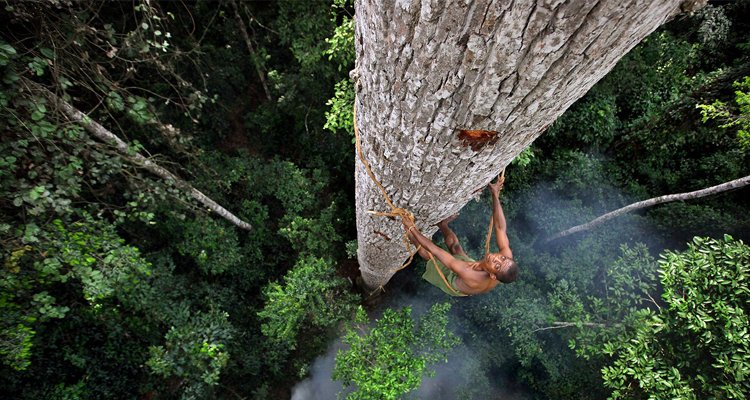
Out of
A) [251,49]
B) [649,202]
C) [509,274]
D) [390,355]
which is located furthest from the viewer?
[251,49]

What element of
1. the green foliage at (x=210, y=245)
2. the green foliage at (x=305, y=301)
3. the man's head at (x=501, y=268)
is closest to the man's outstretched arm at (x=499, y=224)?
the man's head at (x=501, y=268)

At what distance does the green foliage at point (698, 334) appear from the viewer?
2520 mm

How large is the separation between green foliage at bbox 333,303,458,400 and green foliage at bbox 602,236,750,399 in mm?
1726

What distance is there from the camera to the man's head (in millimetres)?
1869

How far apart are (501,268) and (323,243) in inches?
133

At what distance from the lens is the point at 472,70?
34.9 inches

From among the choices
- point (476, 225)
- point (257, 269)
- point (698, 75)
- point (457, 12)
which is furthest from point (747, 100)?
point (257, 269)

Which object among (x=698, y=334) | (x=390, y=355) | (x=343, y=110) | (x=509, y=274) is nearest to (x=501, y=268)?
(x=509, y=274)

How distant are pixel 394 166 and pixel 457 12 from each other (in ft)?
2.81

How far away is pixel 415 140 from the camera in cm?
130

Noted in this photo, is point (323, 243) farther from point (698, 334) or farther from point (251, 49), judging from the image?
point (698, 334)

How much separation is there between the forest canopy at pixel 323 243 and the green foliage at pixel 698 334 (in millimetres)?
20

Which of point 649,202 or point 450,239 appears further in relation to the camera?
point 649,202

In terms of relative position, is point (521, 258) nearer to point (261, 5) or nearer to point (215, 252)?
point (215, 252)
